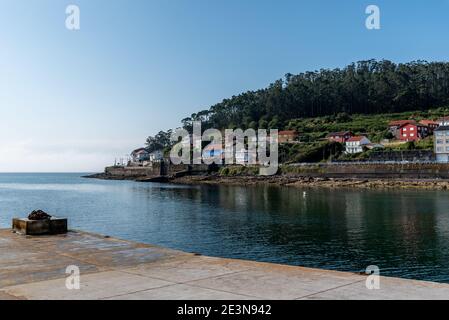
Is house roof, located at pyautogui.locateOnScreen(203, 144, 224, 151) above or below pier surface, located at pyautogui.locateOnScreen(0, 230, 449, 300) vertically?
above

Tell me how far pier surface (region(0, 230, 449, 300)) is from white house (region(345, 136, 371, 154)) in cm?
11863

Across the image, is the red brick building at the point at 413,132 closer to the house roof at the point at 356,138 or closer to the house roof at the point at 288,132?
the house roof at the point at 356,138

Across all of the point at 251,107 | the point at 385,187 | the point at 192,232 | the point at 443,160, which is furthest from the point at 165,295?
the point at 251,107

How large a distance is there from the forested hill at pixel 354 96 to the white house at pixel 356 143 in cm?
4029

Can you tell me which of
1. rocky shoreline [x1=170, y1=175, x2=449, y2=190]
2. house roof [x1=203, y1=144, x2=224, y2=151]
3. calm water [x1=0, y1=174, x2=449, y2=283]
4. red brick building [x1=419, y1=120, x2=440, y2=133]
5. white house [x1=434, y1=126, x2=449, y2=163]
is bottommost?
calm water [x1=0, y1=174, x2=449, y2=283]

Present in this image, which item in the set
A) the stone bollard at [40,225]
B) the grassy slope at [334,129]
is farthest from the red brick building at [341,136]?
the stone bollard at [40,225]

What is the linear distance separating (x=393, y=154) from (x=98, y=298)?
107m

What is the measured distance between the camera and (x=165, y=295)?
30.1 ft

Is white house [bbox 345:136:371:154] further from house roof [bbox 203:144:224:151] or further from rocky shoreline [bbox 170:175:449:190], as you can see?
house roof [bbox 203:144:224:151]

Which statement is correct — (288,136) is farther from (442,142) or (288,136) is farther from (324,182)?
(442,142)

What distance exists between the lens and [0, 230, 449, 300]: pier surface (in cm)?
910

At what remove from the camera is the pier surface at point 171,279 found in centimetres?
910

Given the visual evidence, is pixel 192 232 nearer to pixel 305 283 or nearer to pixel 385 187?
pixel 305 283

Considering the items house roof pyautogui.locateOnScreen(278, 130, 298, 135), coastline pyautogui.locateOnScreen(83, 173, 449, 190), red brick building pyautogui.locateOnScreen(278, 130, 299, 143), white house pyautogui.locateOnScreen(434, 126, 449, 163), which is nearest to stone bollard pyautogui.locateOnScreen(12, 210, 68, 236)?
coastline pyautogui.locateOnScreen(83, 173, 449, 190)
